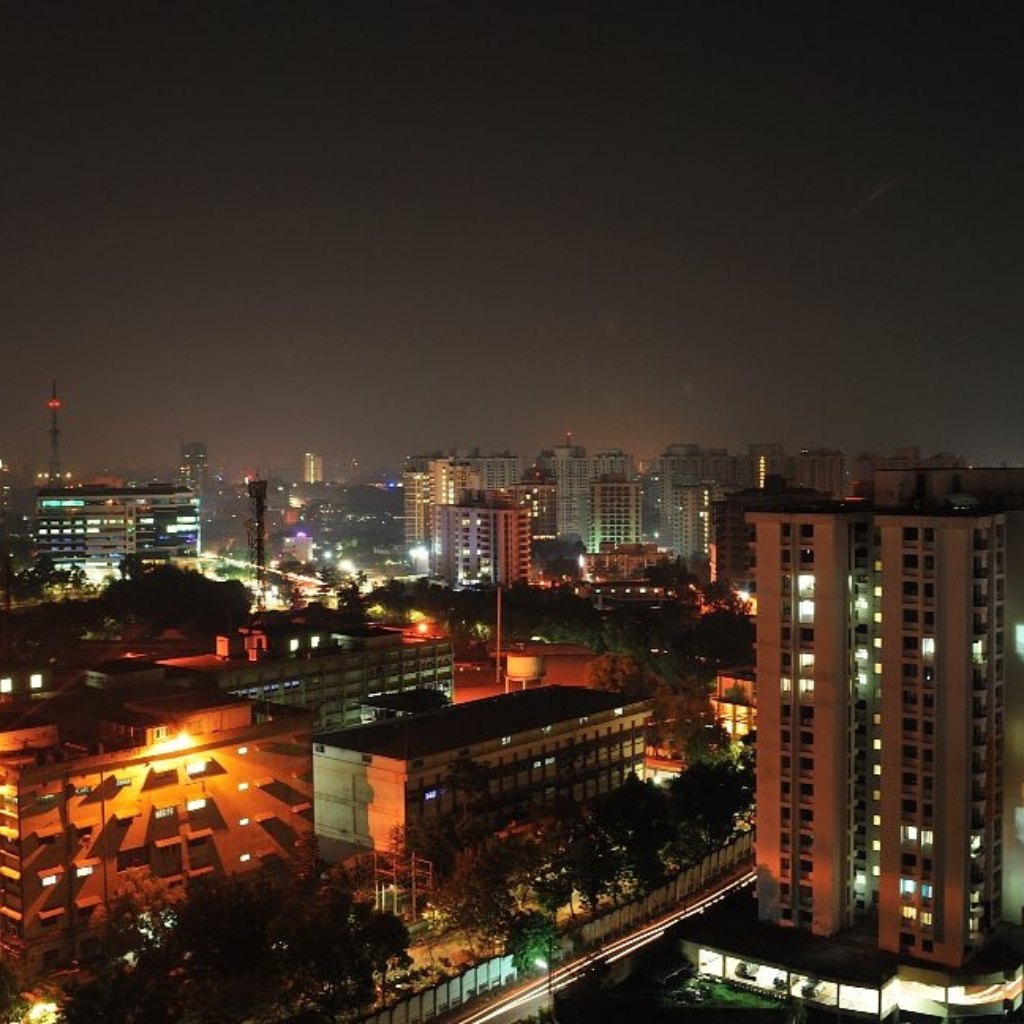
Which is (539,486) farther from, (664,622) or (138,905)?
(138,905)

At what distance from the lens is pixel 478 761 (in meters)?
9.85

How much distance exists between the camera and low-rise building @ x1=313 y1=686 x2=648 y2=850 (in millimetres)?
9391

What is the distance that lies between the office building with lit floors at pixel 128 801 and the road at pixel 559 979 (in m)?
1.96

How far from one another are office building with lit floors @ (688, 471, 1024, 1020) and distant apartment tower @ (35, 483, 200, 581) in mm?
23146

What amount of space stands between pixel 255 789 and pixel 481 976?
215 centimetres

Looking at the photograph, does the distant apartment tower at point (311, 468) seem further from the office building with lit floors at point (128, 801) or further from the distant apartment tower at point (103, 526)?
the office building with lit floors at point (128, 801)

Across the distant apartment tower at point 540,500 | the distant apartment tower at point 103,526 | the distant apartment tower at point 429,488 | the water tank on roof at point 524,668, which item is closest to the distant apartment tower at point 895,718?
the water tank on roof at point 524,668

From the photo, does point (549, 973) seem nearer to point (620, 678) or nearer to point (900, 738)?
point (900, 738)

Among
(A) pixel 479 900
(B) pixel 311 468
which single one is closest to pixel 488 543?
(A) pixel 479 900

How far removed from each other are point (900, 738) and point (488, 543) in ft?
68.2

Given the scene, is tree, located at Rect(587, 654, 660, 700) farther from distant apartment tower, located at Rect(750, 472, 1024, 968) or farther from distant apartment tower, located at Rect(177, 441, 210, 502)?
distant apartment tower, located at Rect(177, 441, 210, 502)

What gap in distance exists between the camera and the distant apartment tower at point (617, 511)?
3500cm

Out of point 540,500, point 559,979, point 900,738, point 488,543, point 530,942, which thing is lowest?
point 559,979

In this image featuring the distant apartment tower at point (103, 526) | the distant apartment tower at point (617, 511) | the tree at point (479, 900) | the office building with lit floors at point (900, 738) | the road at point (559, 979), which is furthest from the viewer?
the distant apartment tower at point (617, 511)
